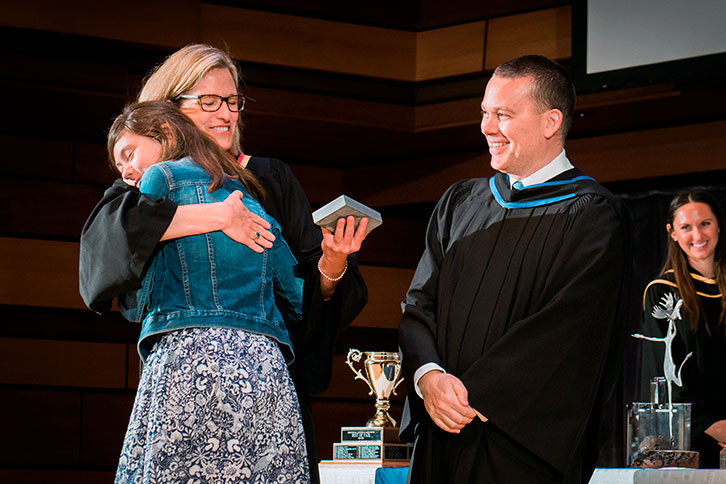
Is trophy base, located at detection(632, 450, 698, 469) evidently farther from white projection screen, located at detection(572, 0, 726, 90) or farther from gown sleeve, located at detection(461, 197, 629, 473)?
white projection screen, located at detection(572, 0, 726, 90)

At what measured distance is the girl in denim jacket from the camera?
178cm

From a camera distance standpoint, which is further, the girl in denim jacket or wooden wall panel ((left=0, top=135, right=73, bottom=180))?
wooden wall panel ((left=0, top=135, right=73, bottom=180))

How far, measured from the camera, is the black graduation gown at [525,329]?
2.20 meters

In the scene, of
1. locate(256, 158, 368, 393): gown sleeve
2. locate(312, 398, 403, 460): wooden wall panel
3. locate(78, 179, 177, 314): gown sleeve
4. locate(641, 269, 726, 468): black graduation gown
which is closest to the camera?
locate(78, 179, 177, 314): gown sleeve

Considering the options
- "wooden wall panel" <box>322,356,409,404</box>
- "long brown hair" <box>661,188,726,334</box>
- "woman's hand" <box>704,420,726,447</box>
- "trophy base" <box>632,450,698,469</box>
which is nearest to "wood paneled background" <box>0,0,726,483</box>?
"wooden wall panel" <box>322,356,409,404</box>

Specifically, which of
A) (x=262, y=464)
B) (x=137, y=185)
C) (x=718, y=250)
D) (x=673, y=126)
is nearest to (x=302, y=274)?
(x=137, y=185)

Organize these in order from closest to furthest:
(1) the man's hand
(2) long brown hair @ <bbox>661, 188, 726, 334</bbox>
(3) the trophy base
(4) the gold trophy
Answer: (1) the man's hand, (3) the trophy base, (4) the gold trophy, (2) long brown hair @ <bbox>661, 188, 726, 334</bbox>

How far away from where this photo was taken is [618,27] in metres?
5.65

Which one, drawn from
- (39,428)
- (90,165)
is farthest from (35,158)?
(39,428)

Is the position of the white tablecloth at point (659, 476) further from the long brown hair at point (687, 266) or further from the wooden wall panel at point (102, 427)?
the wooden wall panel at point (102, 427)

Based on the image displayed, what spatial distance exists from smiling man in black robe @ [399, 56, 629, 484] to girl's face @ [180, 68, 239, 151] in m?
0.65

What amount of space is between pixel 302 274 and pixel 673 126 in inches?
173

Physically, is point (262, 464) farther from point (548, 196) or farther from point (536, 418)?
point (548, 196)

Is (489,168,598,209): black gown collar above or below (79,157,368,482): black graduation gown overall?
above
